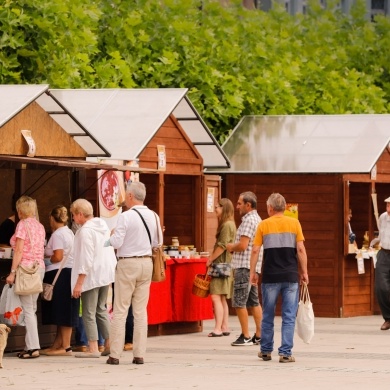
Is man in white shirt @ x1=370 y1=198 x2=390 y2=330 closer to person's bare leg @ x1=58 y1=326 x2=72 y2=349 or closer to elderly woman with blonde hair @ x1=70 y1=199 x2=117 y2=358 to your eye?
elderly woman with blonde hair @ x1=70 y1=199 x2=117 y2=358

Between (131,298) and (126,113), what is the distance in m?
4.92

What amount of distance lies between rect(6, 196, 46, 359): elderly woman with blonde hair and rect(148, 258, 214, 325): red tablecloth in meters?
3.12

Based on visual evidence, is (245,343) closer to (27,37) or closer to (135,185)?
(135,185)

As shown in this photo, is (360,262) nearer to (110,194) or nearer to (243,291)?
(243,291)

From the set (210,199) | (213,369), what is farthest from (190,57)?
(213,369)

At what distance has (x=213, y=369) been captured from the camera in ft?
50.0

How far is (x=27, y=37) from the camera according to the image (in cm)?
2352

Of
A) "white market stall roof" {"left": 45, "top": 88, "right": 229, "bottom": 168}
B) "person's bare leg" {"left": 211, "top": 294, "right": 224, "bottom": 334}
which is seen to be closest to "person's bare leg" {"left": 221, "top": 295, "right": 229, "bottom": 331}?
"person's bare leg" {"left": 211, "top": 294, "right": 224, "bottom": 334}

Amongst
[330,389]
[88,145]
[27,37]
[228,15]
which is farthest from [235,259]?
[228,15]

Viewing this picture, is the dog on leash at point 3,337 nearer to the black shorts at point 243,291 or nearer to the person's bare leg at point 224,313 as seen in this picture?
the black shorts at point 243,291

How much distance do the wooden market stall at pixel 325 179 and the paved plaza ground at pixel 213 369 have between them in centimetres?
458

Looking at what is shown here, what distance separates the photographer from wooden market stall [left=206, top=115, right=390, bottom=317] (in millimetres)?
23812

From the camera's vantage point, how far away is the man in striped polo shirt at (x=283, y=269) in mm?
15992

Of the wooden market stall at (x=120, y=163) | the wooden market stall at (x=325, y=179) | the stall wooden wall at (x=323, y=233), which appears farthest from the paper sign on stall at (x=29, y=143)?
the stall wooden wall at (x=323, y=233)
